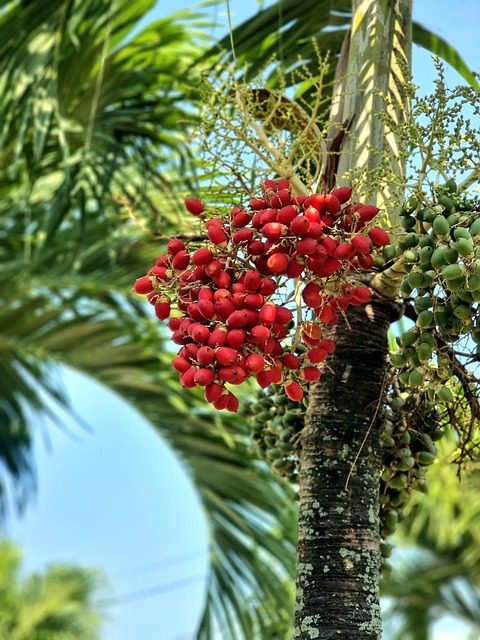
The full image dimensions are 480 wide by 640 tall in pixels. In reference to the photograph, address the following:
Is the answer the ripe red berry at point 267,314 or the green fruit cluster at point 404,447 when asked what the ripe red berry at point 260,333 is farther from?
the green fruit cluster at point 404,447

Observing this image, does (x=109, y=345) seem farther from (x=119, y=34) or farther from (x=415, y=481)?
(x=415, y=481)

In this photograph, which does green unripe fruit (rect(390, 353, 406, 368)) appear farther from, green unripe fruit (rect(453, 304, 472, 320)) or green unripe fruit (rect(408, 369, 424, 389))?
green unripe fruit (rect(453, 304, 472, 320))

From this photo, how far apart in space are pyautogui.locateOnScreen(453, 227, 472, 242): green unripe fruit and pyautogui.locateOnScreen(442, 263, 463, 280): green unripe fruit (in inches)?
1.5

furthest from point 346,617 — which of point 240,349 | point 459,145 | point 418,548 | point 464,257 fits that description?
point 418,548

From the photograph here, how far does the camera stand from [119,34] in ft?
12.3

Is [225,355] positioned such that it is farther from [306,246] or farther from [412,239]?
[412,239]

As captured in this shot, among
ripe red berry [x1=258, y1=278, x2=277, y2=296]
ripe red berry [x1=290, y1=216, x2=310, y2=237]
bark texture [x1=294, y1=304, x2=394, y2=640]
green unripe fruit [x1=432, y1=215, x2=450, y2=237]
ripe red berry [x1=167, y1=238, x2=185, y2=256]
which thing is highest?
ripe red berry [x1=167, y1=238, x2=185, y2=256]

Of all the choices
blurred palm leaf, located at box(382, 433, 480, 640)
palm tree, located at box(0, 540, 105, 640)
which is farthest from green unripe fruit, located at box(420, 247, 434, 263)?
blurred palm leaf, located at box(382, 433, 480, 640)

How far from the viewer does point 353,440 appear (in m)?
1.43

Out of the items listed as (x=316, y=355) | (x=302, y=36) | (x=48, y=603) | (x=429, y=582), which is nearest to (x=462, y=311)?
(x=316, y=355)

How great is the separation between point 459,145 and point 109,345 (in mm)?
3175

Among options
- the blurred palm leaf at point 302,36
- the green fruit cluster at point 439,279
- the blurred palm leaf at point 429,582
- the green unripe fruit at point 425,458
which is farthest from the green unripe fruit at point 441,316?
the blurred palm leaf at point 429,582

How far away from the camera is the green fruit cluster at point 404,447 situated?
1533 mm

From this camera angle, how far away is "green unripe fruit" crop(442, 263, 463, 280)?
111 centimetres
